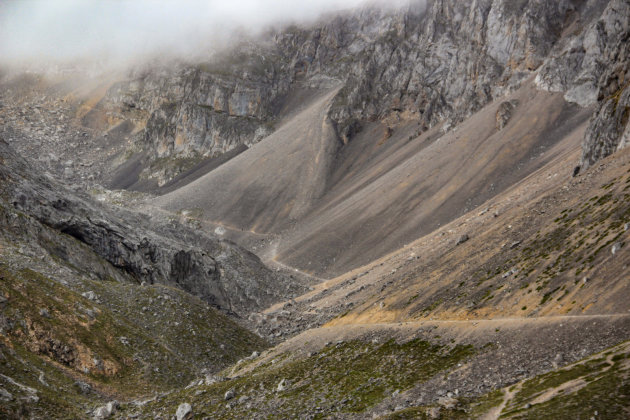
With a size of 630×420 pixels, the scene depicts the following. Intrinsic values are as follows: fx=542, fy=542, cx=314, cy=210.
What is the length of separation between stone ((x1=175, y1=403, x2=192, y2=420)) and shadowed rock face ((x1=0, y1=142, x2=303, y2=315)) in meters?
→ 29.9

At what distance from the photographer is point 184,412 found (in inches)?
1426

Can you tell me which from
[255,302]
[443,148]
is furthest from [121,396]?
[443,148]

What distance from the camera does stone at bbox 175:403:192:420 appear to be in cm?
3606

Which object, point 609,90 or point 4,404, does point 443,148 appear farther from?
point 4,404

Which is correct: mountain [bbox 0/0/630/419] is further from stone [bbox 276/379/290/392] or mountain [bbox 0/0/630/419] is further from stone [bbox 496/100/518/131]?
stone [bbox 496/100/518/131]

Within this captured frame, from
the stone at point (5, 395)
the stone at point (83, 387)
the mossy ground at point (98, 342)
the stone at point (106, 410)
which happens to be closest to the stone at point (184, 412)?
the stone at point (106, 410)

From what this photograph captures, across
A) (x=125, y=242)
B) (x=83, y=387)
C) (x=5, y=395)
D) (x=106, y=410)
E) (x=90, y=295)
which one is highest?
(x=125, y=242)

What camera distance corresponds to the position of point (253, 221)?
187 m

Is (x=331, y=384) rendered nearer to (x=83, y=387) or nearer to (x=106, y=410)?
(x=106, y=410)

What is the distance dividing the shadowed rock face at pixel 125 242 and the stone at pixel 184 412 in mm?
29911

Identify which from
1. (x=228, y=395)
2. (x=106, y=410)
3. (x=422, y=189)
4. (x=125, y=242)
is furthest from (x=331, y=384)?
(x=422, y=189)

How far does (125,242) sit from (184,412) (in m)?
38.9

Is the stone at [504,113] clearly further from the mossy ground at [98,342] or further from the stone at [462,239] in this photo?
the mossy ground at [98,342]

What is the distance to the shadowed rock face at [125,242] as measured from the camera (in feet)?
200
